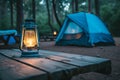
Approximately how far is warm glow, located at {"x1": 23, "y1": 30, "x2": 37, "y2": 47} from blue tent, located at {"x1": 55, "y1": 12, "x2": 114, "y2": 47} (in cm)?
718

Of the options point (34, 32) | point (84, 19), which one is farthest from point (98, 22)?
point (34, 32)

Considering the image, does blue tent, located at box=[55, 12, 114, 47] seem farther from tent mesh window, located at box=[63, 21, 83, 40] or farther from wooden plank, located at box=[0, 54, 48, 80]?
wooden plank, located at box=[0, 54, 48, 80]

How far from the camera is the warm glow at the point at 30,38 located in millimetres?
2109

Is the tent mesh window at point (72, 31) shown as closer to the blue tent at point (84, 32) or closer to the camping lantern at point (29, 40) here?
the blue tent at point (84, 32)

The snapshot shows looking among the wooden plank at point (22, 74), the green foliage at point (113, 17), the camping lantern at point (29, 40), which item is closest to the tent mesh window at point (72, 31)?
the camping lantern at point (29, 40)

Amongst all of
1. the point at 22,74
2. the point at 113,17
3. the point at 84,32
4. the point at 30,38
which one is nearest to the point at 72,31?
the point at 84,32

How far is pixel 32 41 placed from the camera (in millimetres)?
2113

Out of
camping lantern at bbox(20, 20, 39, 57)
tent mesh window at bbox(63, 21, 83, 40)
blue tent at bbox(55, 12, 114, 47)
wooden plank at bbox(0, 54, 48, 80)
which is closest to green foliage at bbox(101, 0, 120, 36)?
blue tent at bbox(55, 12, 114, 47)

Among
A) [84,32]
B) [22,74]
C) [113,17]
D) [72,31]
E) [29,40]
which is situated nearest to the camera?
[22,74]

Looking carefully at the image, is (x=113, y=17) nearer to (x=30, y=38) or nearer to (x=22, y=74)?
(x=30, y=38)

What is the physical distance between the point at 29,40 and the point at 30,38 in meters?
0.03

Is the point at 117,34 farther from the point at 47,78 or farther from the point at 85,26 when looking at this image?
the point at 47,78

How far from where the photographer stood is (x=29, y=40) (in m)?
2.12

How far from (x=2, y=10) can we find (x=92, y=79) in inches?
1014
